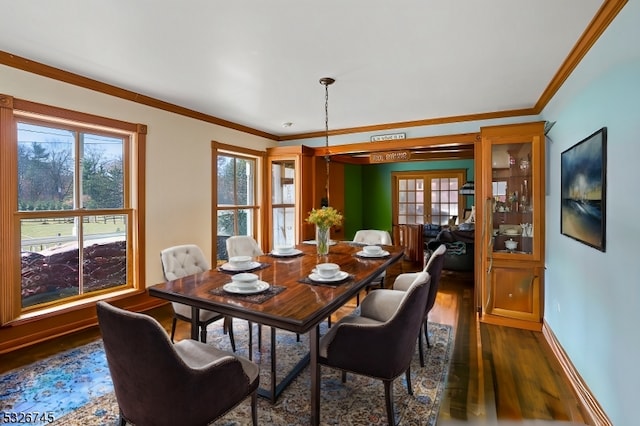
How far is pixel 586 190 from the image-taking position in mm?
2191

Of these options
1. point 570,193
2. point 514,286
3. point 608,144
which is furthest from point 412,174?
point 608,144

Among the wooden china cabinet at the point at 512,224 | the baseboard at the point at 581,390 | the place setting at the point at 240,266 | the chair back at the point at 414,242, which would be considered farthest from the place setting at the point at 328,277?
the chair back at the point at 414,242

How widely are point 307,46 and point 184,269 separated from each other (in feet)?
6.93

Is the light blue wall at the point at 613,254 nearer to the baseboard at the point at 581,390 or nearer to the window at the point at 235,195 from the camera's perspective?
the baseboard at the point at 581,390

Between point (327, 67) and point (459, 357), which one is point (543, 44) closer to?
point (327, 67)

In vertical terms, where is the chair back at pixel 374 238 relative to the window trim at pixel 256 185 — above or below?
below

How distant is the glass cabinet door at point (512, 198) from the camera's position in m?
3.56

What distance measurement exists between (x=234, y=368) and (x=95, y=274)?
2.68 m

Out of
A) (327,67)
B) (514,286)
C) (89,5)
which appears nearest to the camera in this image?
(89,5)

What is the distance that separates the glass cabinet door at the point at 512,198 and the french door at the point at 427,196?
370 centimetres

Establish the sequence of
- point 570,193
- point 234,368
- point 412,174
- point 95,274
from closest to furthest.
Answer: point 234,368, point 570,193, point 95,274, point 412,174

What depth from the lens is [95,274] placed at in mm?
3352

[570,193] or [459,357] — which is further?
[459,357]

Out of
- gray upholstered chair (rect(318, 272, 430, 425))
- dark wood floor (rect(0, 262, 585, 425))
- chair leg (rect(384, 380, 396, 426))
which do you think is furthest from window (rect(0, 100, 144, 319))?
chair leg (rect(384, 380, 396, 426))
